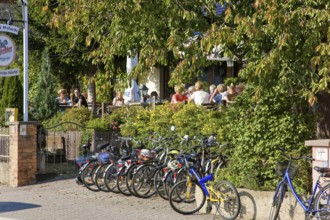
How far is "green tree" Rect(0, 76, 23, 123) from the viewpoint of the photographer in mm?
18453

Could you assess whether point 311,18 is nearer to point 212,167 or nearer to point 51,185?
point 212,167

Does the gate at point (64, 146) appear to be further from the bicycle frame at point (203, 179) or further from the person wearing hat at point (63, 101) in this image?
the bicycle frame at point (203, 179)

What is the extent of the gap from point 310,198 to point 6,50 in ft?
29.2

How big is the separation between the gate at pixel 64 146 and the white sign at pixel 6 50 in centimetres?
187

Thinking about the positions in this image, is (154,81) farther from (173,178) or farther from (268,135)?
(268,135)

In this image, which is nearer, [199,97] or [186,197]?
[186,197]

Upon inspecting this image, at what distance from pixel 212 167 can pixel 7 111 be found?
6067 millimetres

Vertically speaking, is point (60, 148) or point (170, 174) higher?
point (60, 148)

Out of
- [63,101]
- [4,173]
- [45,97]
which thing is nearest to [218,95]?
[4,173]

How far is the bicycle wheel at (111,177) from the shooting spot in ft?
41.5

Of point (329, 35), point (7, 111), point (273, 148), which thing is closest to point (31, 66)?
point (7, 111)

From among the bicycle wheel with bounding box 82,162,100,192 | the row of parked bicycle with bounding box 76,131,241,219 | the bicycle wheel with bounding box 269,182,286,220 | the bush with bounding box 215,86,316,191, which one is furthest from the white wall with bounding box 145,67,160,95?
the bicycle wheel with bounding box 269,182,286,220

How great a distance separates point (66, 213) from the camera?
434 inches

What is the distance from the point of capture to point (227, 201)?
10211 mm
